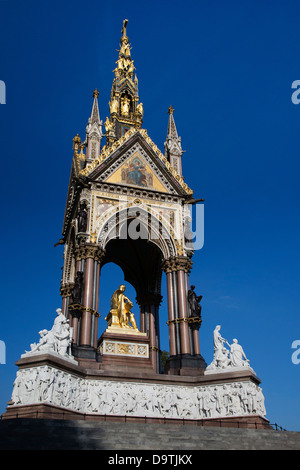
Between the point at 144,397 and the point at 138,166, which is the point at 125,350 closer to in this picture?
the point at 144,397

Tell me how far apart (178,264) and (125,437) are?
11372 millimetres

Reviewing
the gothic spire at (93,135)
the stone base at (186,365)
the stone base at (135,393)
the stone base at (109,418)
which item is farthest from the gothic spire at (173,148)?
the stone base at (109,418)

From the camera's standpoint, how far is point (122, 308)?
74.8 feet

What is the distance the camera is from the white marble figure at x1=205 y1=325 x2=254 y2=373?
1861cm

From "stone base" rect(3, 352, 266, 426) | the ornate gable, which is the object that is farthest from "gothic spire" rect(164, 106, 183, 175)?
"stone base" rect(3, 352, 266, 426)

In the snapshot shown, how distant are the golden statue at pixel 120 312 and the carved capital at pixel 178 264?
282 cm

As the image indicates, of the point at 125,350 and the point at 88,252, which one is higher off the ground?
the point at 88,252

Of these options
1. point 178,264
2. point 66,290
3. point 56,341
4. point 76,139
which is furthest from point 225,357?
point 76,139

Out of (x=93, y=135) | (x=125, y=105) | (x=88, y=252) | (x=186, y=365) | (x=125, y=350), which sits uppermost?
(x=125, y=105)

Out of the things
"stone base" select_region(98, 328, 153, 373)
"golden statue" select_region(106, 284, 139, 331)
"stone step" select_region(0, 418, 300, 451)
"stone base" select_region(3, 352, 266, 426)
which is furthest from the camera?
"golden statue" select_region(106, 284, 139, 331)

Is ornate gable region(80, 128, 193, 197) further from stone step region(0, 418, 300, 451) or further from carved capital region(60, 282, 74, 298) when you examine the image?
stone step region(0, 418, 300, 451)

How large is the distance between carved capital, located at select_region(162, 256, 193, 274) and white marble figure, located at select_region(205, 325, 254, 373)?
14.1 feet

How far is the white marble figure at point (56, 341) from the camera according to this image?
638 inches
